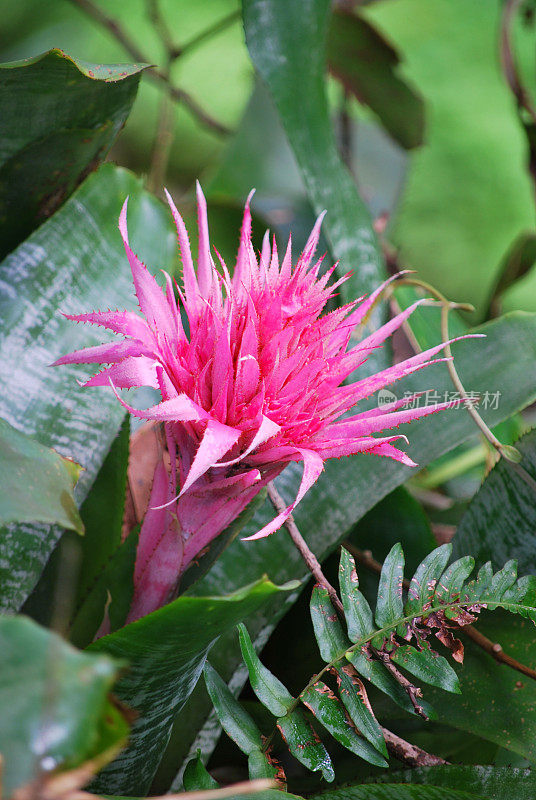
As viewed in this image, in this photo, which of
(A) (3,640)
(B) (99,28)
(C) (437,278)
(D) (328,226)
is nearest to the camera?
(A) (3,640)

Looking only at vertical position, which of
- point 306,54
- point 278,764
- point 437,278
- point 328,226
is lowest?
point 437,278

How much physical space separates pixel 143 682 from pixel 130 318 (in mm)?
146

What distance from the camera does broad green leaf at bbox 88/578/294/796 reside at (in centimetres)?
23

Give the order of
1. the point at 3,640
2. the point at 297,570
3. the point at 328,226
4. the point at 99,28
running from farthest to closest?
the point at 99,28 < the point at 328,226 < the point at 297,570 < the point at 3,640

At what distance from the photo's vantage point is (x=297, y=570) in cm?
39

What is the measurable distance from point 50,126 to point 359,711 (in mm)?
339

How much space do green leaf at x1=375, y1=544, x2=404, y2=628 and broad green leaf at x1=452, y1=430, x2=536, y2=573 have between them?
3.3 inches

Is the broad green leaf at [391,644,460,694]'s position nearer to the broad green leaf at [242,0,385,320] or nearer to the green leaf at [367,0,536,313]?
the broad green leaf at [242,0,385,320]

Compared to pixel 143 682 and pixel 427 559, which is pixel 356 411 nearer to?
pixel 427 559

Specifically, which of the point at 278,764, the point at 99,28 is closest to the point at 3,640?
the point at 278,764

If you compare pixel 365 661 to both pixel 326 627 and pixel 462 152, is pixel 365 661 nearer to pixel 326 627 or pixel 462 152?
pixel 326 627

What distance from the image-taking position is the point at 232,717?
0.99ft

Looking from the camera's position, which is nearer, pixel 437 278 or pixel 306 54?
pixel 306 54

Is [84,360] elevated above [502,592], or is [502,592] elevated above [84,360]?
[84,360]
